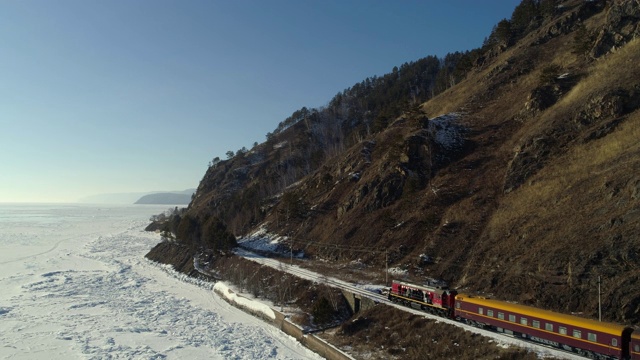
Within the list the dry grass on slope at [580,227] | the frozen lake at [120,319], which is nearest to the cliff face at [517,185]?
the dry grass on slope at [580,227]

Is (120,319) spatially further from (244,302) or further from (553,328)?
(553,328)

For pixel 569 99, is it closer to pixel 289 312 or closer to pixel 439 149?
pixel 439 149

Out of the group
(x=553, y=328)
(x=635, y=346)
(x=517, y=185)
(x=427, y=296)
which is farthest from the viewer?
(x=517, y=185)

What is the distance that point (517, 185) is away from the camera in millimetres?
50531

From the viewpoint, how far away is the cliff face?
33.9m

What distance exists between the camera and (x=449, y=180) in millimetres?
60469

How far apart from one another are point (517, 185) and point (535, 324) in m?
27.3

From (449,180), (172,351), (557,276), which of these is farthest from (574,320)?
(449,180)

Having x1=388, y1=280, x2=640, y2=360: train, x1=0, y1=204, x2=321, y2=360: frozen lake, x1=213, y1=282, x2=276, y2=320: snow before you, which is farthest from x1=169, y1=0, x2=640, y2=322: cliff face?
x1=0, y1=204, x2=321, y2=360: frozen lake

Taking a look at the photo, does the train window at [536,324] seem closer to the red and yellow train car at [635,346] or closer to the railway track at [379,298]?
the railway track at [379,298]

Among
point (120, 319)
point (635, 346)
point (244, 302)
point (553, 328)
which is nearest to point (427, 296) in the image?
point (553, 328)

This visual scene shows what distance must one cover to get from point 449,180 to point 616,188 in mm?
24878

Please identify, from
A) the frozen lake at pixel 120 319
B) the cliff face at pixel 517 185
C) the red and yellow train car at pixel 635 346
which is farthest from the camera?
the frozen lake at pixel 120 319

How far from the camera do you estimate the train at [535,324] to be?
2306 cm
